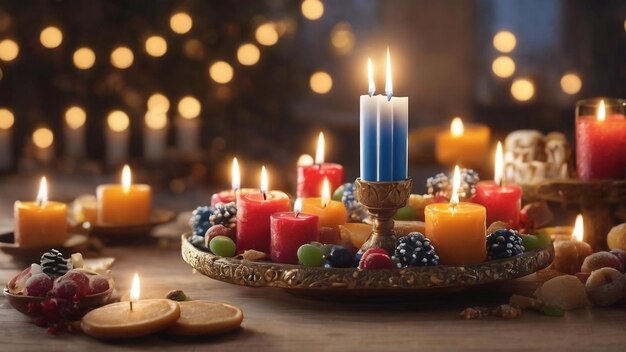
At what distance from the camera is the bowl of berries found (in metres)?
1.42

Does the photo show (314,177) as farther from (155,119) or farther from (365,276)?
(155,119)

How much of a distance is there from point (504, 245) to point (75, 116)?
2536 mm

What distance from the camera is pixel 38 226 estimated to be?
1.85 meters

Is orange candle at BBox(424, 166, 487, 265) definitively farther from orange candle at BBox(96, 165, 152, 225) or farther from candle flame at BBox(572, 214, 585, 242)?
orange candle at BBox(96, 165, 152, 225)

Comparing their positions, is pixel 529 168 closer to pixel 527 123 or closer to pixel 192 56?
pixel 192 56

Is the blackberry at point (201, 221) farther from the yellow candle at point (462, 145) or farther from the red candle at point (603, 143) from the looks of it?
the yellow candle at point (462, 145)

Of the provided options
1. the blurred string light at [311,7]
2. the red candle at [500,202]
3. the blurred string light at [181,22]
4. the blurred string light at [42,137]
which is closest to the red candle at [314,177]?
the red candle at [500,202]

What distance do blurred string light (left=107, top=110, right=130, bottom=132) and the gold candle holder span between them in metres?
2.34

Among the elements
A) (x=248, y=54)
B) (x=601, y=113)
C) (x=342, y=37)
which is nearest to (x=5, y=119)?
(x=248, y=54)

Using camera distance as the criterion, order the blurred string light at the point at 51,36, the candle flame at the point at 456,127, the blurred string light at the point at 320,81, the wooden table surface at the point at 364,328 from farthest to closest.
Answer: the blurred string light at the point at 320,81 < the blurred string light at the point at 51,36 < the candle flame at the point at 456,127 < the wooden table surface at the point at 364,328

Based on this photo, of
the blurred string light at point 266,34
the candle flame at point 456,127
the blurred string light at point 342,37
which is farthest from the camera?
the blurred string light at point 342,37

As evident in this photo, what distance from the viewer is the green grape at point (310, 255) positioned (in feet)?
4.88

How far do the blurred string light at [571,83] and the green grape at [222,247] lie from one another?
3155 mm

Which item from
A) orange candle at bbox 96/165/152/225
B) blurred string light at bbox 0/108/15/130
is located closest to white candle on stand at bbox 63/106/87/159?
blurred string light at bbox 0/108/15/130
